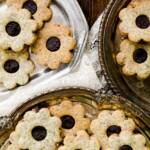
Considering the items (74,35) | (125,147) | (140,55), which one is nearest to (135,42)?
(140,55)

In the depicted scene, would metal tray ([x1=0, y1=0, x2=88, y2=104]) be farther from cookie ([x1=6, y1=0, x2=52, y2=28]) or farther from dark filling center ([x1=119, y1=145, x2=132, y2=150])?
dark filling center ([x1=119, y1=145, x2=132, y2=150])

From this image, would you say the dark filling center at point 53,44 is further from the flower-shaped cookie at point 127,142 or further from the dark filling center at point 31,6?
the flower-shaped cookie at point 127,142

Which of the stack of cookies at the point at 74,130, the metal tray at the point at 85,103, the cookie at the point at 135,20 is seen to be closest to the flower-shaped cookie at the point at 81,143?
the stack of cookies at the point at 74,130

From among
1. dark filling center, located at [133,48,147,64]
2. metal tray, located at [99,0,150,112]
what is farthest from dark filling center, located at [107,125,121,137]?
dark filling center, located at [133,48,147,64]

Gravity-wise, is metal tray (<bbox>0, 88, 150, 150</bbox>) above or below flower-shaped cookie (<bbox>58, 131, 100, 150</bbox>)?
above

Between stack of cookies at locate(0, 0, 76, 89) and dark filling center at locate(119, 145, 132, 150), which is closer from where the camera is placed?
dark filling center at locate(119, 145, 132, 150)

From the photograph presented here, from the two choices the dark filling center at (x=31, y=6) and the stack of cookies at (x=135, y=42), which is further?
the dark filling center at (x=31, y=6)
